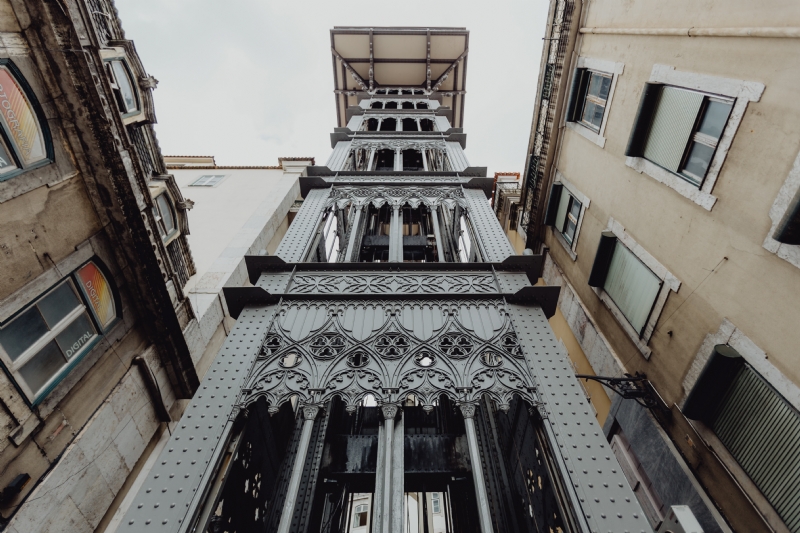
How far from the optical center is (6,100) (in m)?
→ 5.73

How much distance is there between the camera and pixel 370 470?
263 inches

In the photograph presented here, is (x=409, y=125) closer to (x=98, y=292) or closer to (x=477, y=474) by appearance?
(x=98, y=292)

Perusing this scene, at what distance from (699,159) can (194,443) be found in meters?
9.02

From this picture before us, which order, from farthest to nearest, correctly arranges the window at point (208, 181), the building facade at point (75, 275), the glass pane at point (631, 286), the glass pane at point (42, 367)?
the window at point (208, 181), the glass pane at point (631, 286), the glass pane at point (42, 367), the building facade at point (75, 275)

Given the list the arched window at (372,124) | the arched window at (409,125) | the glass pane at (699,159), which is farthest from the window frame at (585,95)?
the arched window at (372,124)

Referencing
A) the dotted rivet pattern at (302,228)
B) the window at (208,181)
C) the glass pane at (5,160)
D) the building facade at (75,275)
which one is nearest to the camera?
the glass pane at (5,160)

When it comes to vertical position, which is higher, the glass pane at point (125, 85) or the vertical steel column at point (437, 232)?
the glass pane at point (125, 85)

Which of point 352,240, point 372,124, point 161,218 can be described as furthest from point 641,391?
point 372,124

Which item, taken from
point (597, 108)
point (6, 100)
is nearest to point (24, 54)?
point (6, 100)

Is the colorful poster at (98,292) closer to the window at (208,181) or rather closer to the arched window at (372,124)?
the window at (208,181)

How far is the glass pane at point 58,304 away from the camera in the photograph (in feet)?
21.5

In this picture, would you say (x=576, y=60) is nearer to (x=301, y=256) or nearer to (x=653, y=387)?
(x=653, y=387)

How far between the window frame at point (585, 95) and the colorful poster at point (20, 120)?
12.0m

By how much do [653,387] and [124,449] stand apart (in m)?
11.3
